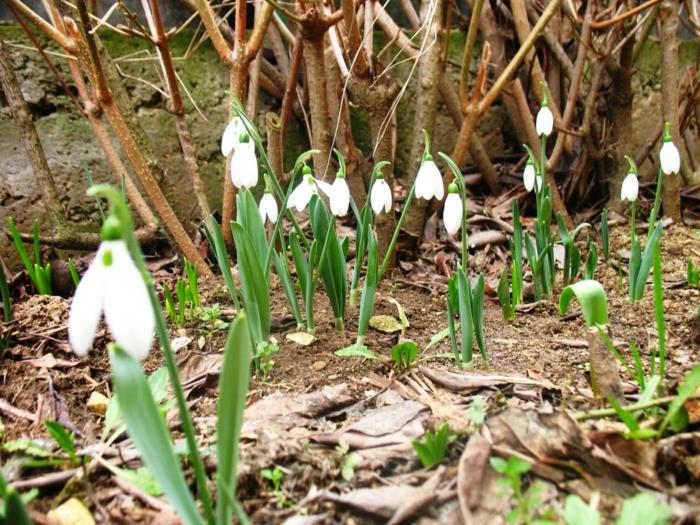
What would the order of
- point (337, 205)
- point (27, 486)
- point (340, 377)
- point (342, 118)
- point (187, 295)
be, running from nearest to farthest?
1. point (27, 486)
2. point (340, 377)
3. point (337, 205)
4. point (187, 295)
5. point (342, 118)

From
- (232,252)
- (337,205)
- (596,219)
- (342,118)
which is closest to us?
(337,205)

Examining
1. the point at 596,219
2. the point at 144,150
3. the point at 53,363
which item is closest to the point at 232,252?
the point at 144,150

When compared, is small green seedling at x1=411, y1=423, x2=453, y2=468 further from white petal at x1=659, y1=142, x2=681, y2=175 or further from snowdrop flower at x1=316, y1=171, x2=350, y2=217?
white petal at x1=659, y1=142, x2=681, y2=175

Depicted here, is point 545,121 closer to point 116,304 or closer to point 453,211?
point 453,211

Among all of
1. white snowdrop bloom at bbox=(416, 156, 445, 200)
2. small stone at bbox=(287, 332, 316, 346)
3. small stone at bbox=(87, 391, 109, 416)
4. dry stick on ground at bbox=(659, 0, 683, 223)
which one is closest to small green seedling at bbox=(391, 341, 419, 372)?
small stone at bbox=(287, 332, 316, 346)

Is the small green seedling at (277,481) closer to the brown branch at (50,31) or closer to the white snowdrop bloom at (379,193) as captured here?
the white snowdrop bloom at (379,193)

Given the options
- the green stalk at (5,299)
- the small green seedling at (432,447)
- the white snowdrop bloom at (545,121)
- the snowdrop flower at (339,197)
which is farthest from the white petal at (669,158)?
the green stalk at (5,299)

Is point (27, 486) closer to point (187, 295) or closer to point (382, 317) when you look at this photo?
point (187, 295)

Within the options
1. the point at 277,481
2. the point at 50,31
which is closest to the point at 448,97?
the point at 50,31
